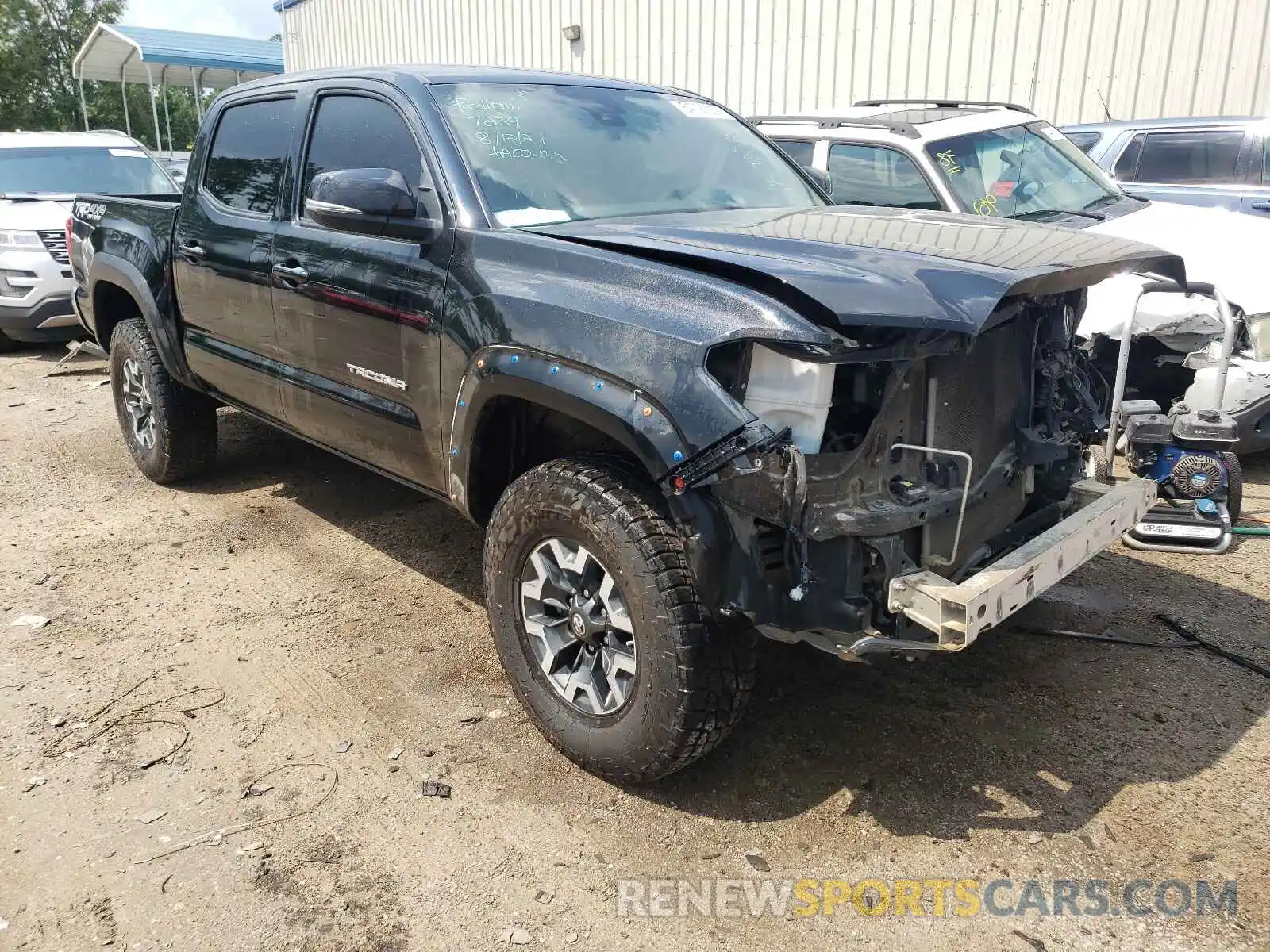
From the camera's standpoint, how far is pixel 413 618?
159 inches

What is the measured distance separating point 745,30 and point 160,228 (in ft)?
29.6

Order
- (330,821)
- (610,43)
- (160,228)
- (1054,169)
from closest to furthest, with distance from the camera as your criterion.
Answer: (330,821) → (160,228) → (1054,169) → (610,43)

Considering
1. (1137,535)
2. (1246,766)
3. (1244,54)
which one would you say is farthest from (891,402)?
(1244,54)

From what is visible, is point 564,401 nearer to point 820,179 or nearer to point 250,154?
point 820,179

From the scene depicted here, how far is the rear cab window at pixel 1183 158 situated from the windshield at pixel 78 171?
28.6ft

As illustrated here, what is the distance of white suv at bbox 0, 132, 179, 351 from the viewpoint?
29.6 feet

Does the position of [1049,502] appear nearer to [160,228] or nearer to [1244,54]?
[160,228]

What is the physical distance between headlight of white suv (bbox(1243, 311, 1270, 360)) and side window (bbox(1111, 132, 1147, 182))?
3451mm

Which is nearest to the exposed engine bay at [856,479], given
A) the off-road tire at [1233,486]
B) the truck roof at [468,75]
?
the truck roof at [468,75]

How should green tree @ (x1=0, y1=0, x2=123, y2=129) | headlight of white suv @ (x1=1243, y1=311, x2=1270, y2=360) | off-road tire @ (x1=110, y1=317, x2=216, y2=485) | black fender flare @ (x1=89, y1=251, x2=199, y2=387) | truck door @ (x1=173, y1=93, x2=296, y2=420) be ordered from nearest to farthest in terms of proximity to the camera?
truck door @ (x1=173, y1=93, x2=296, y2=420) → black fender flare @ (x1=89, y1=251, x2=199, y2=387) → headlight of white suv @ (x1=1243, y1=311, x2=1270, y2=360) → off-road tire @ (x1=110, y1=317, x2=216, y2=485) → green tree @ (x1=0, y1=0, x2=123, y2=129)

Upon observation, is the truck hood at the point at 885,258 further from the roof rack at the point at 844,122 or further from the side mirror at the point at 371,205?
the roof rack at the point at 844,122

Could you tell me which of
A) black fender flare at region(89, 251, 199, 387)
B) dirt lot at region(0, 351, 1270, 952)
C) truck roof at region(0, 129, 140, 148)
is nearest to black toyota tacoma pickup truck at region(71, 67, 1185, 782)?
dirt lot at region(0, 351, 1270, 952)

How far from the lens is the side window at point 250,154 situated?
4230 mm

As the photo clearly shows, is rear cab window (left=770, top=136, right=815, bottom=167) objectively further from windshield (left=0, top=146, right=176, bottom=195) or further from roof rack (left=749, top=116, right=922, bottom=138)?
windshield (left=0, top=146, right=176, bottom=195)
